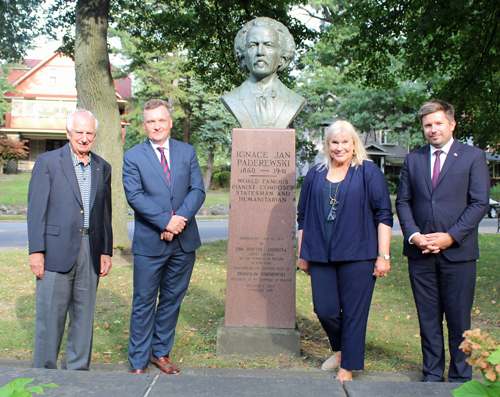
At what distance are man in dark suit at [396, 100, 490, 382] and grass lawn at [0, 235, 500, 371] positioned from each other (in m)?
0.84

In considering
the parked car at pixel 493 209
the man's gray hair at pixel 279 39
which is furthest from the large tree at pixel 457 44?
the parked car at pixel 493 209

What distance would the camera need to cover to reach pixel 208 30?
44.0ft

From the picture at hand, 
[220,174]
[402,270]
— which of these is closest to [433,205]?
[402,270]

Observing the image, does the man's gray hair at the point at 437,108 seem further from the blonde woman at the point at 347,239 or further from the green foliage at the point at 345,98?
the green foliage at the point at 345,98

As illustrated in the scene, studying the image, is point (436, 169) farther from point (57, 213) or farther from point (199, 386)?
point (57, 213)

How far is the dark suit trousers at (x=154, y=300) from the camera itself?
161 inches

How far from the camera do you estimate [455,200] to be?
3.75 m

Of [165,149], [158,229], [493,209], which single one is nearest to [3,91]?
[493,209]

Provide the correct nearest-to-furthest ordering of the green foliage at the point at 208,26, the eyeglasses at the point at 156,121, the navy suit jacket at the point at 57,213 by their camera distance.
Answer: the navy suit jacket at the point at 57,213
the eyeglasses at the point at 156,121
the green foliage at the point at 208,26

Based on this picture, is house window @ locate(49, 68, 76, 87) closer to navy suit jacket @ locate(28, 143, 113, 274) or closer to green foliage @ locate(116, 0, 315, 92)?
green foliage @ locate(116, 0, 315, 92)

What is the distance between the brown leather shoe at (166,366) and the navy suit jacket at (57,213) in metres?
1.06

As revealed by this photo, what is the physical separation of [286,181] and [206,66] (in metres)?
10.7

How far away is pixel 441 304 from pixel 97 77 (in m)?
8.59

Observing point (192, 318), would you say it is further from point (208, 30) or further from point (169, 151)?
point (208, 30)
